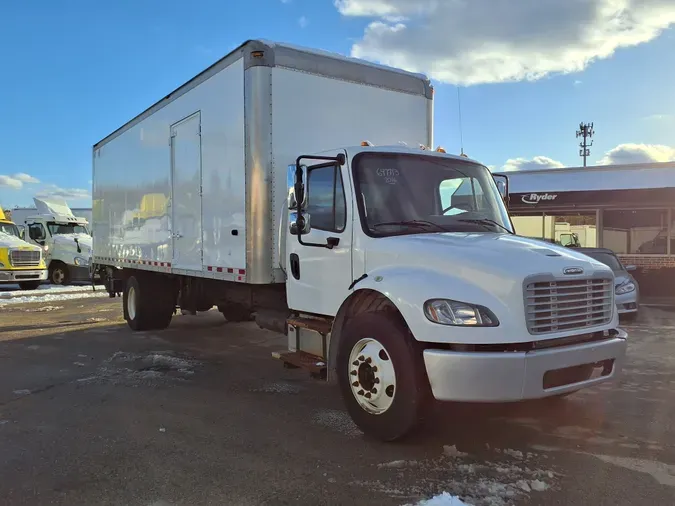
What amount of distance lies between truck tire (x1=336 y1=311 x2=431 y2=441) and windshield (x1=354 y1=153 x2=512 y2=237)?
34.1 inches

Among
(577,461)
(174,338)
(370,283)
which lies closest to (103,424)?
(370,283)

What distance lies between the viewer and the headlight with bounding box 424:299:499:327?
3.92 m

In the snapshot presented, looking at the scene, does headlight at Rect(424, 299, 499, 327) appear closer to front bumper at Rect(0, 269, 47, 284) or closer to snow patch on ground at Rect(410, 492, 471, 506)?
snow patch on ground at Rect(410, 492, 471, 506)

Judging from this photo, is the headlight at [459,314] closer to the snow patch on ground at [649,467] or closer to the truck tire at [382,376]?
the truck tire at [382,376]

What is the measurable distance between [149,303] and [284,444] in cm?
612

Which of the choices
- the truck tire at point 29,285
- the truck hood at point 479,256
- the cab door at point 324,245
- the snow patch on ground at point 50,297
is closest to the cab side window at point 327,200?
the cab door at point 324,245

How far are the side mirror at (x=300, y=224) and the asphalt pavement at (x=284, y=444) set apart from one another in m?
1.73

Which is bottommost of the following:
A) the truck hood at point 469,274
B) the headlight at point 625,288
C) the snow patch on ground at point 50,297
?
the snow patch on ground at point 50,297

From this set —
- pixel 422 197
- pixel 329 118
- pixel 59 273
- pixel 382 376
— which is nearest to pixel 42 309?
pixel 59 273

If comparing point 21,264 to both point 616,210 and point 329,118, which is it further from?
point 616,210

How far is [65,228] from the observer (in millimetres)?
23359

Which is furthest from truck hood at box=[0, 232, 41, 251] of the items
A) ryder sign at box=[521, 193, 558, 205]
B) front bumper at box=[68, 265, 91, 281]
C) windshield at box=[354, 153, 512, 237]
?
windshield at box=[354, 153, 512, 237]

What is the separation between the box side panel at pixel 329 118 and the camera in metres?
6.13

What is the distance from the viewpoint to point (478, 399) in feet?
12.7
